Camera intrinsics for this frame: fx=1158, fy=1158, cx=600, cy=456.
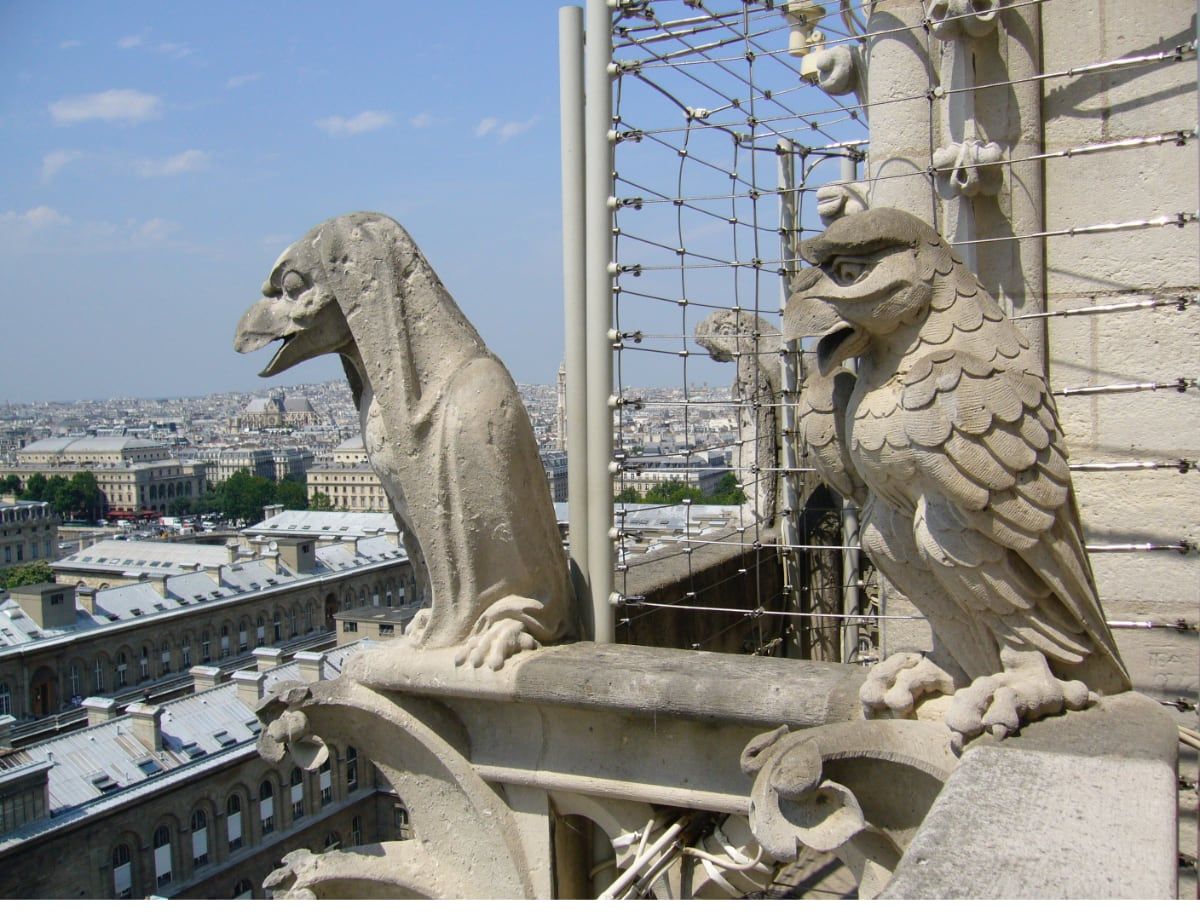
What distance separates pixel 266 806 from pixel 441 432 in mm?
21798

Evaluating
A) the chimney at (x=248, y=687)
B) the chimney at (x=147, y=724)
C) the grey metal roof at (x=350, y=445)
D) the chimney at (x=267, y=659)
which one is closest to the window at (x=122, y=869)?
the chimney at (x=147, y=724)

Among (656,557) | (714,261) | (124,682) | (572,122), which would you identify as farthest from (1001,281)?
(124,682)

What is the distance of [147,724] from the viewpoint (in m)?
21.3

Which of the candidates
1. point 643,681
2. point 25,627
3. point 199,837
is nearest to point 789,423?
point 643,681

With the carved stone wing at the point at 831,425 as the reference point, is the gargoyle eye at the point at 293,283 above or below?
above

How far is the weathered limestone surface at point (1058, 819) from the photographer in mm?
1686

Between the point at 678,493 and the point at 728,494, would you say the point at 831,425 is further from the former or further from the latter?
the point at 678,493

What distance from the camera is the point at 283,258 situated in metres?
3.81

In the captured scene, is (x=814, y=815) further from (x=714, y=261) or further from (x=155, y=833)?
(x=155, y=833)

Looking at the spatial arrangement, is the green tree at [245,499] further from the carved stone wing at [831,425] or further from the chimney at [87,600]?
the carved stone wing at [831,425]

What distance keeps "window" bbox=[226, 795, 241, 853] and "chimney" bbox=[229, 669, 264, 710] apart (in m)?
1.79

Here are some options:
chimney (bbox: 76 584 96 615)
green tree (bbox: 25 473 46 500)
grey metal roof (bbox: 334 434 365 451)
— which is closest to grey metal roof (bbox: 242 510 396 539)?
chimney (bbox: 76 584 96 615)

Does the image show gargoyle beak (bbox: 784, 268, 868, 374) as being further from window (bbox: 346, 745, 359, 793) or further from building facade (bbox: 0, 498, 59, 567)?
building facade (bbox: 0, 498, 59, 567)

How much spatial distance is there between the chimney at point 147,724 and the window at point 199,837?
1479 mm
